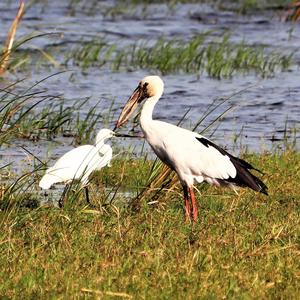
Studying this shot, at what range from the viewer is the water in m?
12.4

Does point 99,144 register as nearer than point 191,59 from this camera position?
Yes

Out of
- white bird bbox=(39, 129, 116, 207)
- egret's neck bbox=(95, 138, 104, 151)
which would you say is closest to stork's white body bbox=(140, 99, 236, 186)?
white bird bbox=(39, 129, 116, 207)

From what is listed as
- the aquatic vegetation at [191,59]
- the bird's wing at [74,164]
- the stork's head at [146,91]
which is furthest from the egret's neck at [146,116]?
the aquatic vegetation at [191,59]

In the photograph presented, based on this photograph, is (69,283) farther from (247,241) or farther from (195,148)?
(195,148)

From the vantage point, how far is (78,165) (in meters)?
8.58

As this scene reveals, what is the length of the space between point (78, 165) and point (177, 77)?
7.71 m

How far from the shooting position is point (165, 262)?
6109 mm

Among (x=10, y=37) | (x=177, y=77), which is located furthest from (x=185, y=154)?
(x=177, y=77)

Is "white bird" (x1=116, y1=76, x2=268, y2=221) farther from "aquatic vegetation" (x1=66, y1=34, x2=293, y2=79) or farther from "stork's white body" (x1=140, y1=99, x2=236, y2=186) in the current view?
"aquatic vegetation" (x1=66, y1=34, x2=293, y2=79)

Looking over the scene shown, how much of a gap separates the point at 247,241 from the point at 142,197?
1.48 m

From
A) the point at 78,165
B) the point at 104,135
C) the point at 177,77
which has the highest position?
the point at 78,165

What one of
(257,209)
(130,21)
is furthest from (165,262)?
(130,21)

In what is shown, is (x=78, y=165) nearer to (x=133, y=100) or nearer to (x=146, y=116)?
(x=133, y=100)

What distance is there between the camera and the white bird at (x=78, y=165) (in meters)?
8.25
